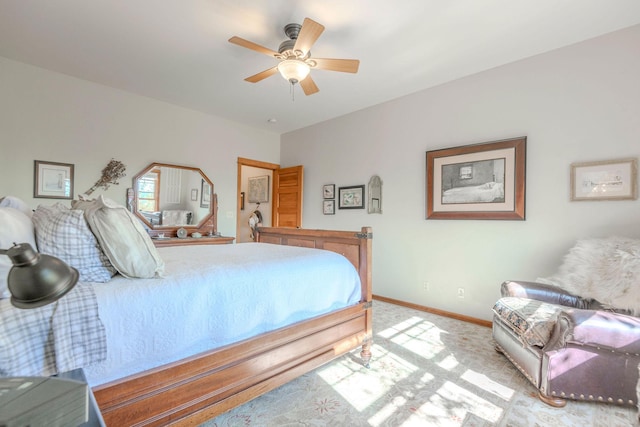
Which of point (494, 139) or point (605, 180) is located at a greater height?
point (494, 139)

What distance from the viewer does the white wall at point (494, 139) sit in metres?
2.46

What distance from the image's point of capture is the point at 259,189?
6496 mm

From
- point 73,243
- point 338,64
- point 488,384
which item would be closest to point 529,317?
point 488,384

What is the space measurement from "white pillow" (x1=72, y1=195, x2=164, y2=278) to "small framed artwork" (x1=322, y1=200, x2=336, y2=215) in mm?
3395

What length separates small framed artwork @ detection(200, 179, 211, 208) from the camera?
4372 millimetres

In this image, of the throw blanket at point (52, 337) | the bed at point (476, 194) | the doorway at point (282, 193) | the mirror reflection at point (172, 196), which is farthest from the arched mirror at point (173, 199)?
the bed at point (476, 194)

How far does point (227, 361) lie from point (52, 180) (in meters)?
3.18

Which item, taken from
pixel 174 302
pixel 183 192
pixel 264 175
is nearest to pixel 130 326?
pixel 174 302

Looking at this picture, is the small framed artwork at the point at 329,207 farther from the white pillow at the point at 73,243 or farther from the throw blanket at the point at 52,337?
the throw blanket at the point at 52,337

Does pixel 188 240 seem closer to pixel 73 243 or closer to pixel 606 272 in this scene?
pixel 73 243

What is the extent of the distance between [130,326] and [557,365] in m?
2.29

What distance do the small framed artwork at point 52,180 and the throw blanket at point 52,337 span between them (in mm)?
2896

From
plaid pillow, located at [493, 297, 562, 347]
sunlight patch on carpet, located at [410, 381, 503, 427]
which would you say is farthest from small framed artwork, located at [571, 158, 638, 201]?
sunlight patch on carpet, located at [410, 381, 503, 427]

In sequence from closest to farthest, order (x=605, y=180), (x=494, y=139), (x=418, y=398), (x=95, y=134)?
(x=418, y=398)
(x=605, y=180)
(x=494, y=139)
(x=95, y=134)
